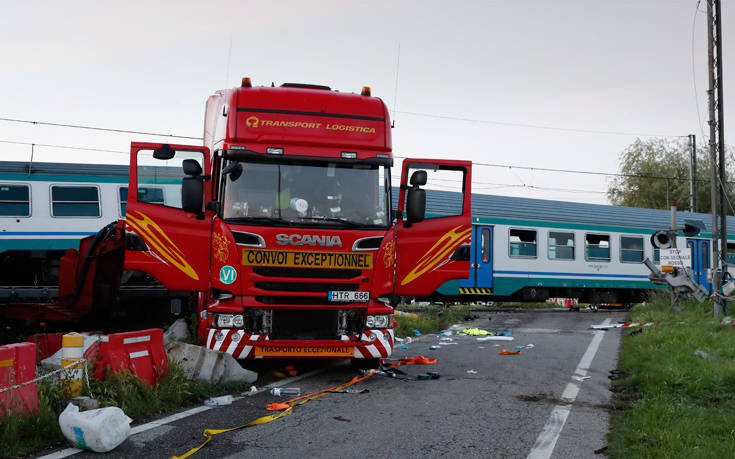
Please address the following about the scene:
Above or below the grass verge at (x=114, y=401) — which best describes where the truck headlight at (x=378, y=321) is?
above

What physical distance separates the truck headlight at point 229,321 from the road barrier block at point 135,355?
2.89ft

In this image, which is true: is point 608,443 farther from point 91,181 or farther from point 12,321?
point 91,181

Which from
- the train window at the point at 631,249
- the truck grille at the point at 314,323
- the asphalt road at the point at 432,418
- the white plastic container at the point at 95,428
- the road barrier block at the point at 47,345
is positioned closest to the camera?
the white plastic container at the point at 95,428

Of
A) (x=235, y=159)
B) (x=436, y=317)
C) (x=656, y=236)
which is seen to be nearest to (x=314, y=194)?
(x=235, y=159)

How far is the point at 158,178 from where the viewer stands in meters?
9.15

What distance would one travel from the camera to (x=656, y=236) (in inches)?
722

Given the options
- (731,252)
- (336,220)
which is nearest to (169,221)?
(336,220)

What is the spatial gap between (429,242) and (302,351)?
7.17 feet

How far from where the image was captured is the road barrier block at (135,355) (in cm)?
709

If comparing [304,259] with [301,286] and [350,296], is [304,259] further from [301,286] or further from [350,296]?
[350,296]

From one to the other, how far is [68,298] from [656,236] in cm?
1369

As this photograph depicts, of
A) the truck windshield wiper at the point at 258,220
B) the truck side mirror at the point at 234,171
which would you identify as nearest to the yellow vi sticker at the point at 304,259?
the truck windshield wiper at the point at 258,220

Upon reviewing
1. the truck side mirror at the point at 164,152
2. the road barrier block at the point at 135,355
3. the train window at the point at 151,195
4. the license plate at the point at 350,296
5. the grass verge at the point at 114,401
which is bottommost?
the grass verge at the point at 114,401

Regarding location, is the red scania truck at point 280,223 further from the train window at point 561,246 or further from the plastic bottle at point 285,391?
the train window at point 561,246
